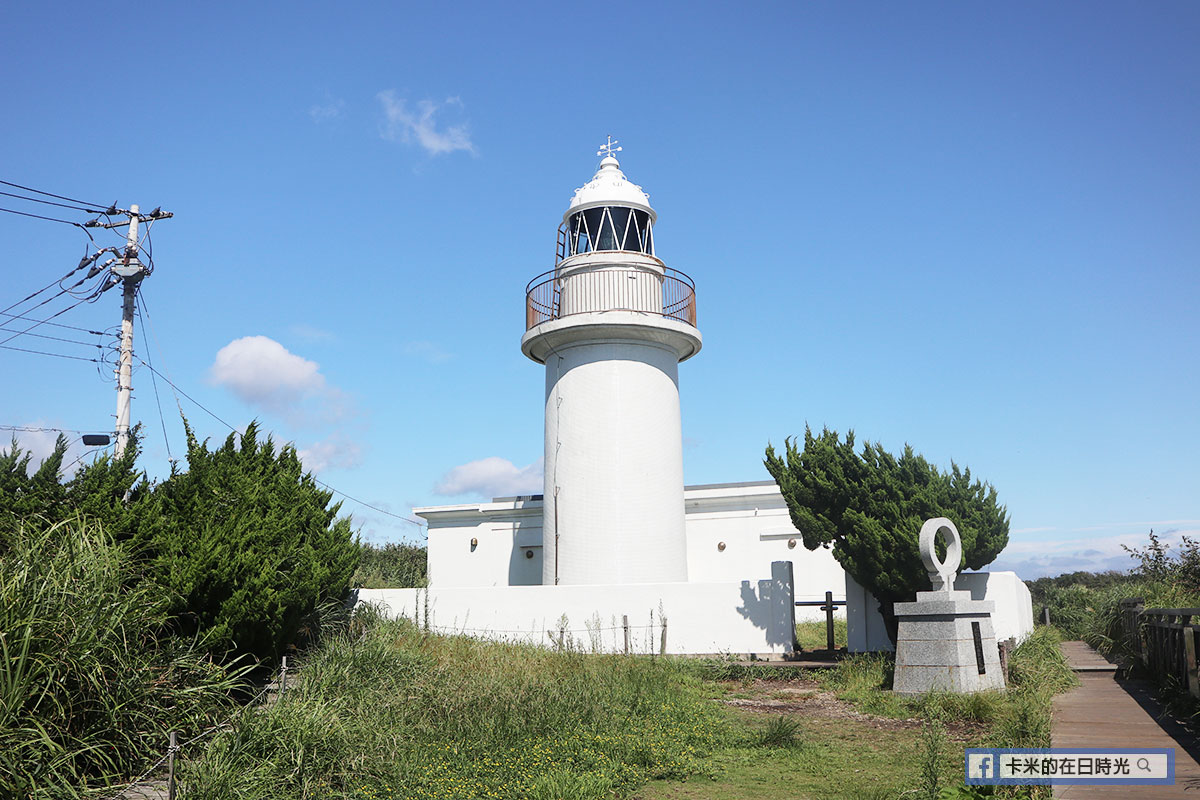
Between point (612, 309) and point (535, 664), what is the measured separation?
9290 mm

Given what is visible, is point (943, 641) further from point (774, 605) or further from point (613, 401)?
point (613, 401)

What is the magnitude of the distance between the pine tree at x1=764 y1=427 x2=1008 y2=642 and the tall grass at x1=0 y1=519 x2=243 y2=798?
1191 centimetres

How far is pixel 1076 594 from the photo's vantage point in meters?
27.0

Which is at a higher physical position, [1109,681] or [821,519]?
[821,519]

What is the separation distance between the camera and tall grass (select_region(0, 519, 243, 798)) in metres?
6.50

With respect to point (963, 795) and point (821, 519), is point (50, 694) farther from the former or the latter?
point (821, 519)

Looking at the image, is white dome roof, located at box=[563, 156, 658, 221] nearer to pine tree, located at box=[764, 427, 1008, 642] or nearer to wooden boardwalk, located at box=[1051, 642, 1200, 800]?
pine tree, located at box=[764, 427, 1008, 642]

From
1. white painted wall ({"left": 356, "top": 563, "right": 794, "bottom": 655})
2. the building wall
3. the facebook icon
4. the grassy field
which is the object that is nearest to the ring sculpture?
the grassy field

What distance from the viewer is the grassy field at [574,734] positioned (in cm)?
779

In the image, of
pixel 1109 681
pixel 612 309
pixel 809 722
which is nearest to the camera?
pixel 809 722

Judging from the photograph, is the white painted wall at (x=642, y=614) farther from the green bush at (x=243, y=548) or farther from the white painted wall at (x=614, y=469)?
the green bush at (x=243, y=548)

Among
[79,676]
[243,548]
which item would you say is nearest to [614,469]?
[243,548]

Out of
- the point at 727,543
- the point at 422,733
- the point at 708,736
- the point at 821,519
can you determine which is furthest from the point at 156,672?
the point at 727,543

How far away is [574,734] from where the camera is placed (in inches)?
372
